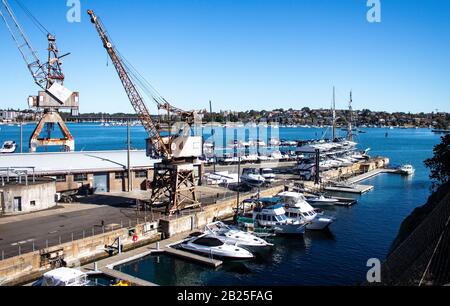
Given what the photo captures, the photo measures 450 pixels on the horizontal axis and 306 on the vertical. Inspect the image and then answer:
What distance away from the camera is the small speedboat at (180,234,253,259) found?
89.5 ft

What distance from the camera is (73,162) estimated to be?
40156 mm

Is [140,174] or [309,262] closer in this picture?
[309,262]

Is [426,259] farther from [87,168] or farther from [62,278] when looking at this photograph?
[87,168]

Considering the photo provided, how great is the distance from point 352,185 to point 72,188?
3787 cm

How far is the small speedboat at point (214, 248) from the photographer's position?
27266 millimetres

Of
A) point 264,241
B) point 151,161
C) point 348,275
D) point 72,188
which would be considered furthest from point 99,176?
point 348,275

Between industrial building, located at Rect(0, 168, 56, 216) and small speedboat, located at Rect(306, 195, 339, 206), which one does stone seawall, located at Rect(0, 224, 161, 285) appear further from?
small speedboat, located at Rect(306, 195, 339, 206)

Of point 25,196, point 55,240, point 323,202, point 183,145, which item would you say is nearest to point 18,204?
point 25,196

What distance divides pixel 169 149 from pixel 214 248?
450 inches

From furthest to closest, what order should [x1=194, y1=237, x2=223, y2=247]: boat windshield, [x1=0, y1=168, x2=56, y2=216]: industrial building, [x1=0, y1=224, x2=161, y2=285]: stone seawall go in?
[x1=0, y1=168, x2=56, y2=216]: industrial building, [x1=194, y1=237, x2=223, y2=247]: boat windshield, [x1=0, y1=224, x2=161, y2=285]: stone seawall

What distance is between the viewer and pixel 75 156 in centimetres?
4225

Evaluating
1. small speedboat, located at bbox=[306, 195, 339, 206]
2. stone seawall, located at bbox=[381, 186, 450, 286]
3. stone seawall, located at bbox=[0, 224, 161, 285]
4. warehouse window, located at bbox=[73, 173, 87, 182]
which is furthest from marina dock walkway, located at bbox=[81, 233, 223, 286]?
small speedboat, located at bbox=[306, 195, 339, 206]

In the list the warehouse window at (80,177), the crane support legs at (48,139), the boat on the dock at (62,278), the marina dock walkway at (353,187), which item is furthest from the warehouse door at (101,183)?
the marina dock walkway at (353,187)
